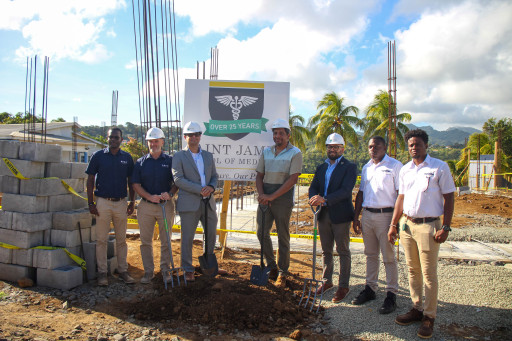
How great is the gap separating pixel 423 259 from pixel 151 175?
3.56 meters

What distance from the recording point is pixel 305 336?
3.53 meters

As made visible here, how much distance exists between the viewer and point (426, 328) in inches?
138

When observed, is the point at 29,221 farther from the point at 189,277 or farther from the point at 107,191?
the point at 189,277

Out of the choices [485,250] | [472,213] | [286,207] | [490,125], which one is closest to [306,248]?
[286,207]

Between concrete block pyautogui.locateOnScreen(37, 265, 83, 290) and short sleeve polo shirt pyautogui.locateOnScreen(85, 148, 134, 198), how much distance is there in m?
1.07

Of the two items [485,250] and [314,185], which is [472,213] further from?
[314,185]

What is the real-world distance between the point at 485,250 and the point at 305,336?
20.7 ft

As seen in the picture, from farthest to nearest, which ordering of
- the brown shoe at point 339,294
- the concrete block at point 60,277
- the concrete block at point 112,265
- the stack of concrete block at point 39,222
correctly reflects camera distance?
the concrete block at point 112,265 < the stack of concrete block at point 39,222 < the concrete block at point 60,277 < the brown shoe at point 339,294

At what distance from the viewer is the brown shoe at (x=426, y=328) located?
3.47m

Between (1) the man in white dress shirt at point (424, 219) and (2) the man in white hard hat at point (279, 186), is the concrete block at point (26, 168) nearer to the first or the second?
(2) the man in white hard hat at point (279, 186)

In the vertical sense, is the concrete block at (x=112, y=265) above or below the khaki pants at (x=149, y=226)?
below

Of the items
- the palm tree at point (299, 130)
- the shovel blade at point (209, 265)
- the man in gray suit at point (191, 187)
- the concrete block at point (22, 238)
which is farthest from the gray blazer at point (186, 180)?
the palm tree at point (299, 130)

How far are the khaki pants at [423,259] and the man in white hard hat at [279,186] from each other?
1.63 meters

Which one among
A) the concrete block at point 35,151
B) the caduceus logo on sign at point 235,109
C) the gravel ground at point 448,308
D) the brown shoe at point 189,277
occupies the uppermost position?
the caduceus logo on sign at point 235,109
